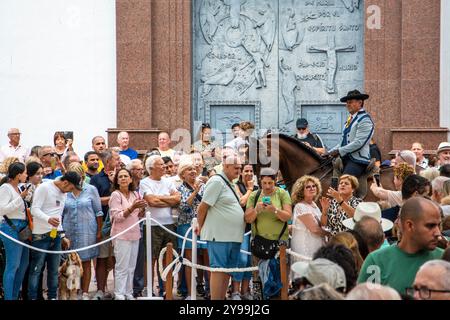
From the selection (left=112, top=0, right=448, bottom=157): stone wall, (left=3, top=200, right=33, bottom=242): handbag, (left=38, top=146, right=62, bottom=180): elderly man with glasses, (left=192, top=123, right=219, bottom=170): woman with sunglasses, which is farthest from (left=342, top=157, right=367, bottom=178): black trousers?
(left=112, top=0, right=448, bottom=157): stone wall

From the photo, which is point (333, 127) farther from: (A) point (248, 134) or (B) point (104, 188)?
(B) point (104, 188)

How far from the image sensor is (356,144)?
1464 centimetres

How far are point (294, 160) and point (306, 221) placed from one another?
8.80 feet

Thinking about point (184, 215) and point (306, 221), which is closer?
point (306, 221)

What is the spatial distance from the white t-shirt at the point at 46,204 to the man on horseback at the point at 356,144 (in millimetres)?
4151

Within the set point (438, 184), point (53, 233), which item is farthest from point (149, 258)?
point (438, 184)

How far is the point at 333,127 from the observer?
861 inches

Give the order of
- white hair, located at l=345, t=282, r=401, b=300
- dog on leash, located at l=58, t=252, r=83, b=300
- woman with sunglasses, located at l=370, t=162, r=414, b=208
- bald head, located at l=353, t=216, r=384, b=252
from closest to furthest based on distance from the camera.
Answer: white hair, located at l=345, t=282, r=401, b=300, bald head, located at l=353, t=216, r=384, b=252, woman with sunglasses, located at l=370, t=162, r=414, b=208, dog on leash, located at l=58, t=252, r=83, b=300

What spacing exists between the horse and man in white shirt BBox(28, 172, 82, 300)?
2.88 m

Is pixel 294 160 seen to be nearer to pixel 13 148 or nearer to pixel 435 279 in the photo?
pixel 13 148

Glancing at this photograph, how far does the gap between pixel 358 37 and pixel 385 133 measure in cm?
226

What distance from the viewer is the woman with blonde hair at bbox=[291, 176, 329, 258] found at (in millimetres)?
12250

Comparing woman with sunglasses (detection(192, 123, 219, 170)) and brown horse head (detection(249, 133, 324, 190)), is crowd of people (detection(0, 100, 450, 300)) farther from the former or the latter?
woman with sunglasses (detection(192, 123, 219, 170))

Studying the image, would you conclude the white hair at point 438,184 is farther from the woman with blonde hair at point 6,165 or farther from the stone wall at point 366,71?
the stone wall at point 366,71
